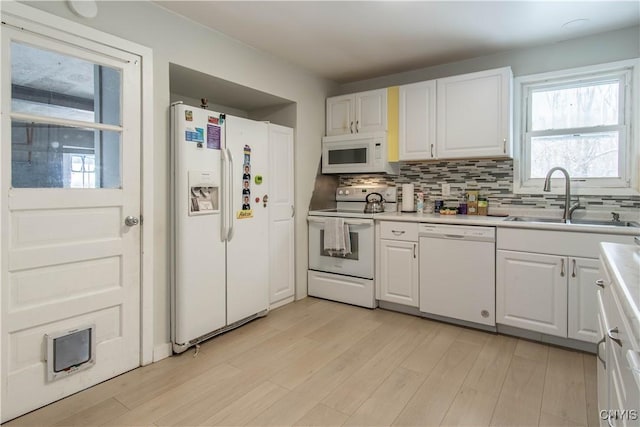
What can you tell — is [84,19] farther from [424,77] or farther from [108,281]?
[424,77]

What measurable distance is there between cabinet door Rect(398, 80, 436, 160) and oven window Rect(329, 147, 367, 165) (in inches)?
15.2

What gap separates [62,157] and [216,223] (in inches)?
40.9

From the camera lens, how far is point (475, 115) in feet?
10.0

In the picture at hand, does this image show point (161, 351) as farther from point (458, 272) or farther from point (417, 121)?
point (417, 121)

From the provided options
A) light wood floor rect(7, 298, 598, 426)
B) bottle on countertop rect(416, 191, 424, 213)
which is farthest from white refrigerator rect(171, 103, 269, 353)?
bottle on countertop rect(416, 191, 424, 213)

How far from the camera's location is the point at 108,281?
210cm

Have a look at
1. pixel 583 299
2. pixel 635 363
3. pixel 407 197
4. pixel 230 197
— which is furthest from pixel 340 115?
pixel 635 363

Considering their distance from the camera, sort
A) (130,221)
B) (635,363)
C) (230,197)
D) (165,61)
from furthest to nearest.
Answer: (230,197) → (165,61) → (130,221) → (635,363)

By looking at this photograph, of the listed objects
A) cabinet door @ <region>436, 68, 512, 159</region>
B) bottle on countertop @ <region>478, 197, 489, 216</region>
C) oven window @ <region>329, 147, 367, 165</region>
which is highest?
cabinet door @ <region>436, 68, 512, 159</region>

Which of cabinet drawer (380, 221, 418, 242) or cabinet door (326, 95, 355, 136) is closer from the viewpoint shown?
cabinet drawer (380, 221, 418, 242)

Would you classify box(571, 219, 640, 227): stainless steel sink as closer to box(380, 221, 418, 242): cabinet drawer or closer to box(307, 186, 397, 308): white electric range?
box(380, 221, 418, 242): cabinet drawer

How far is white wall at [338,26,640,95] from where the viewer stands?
271 centimetres

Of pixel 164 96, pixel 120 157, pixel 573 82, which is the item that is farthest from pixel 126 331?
pixel 573 82

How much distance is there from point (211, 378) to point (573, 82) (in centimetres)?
358
